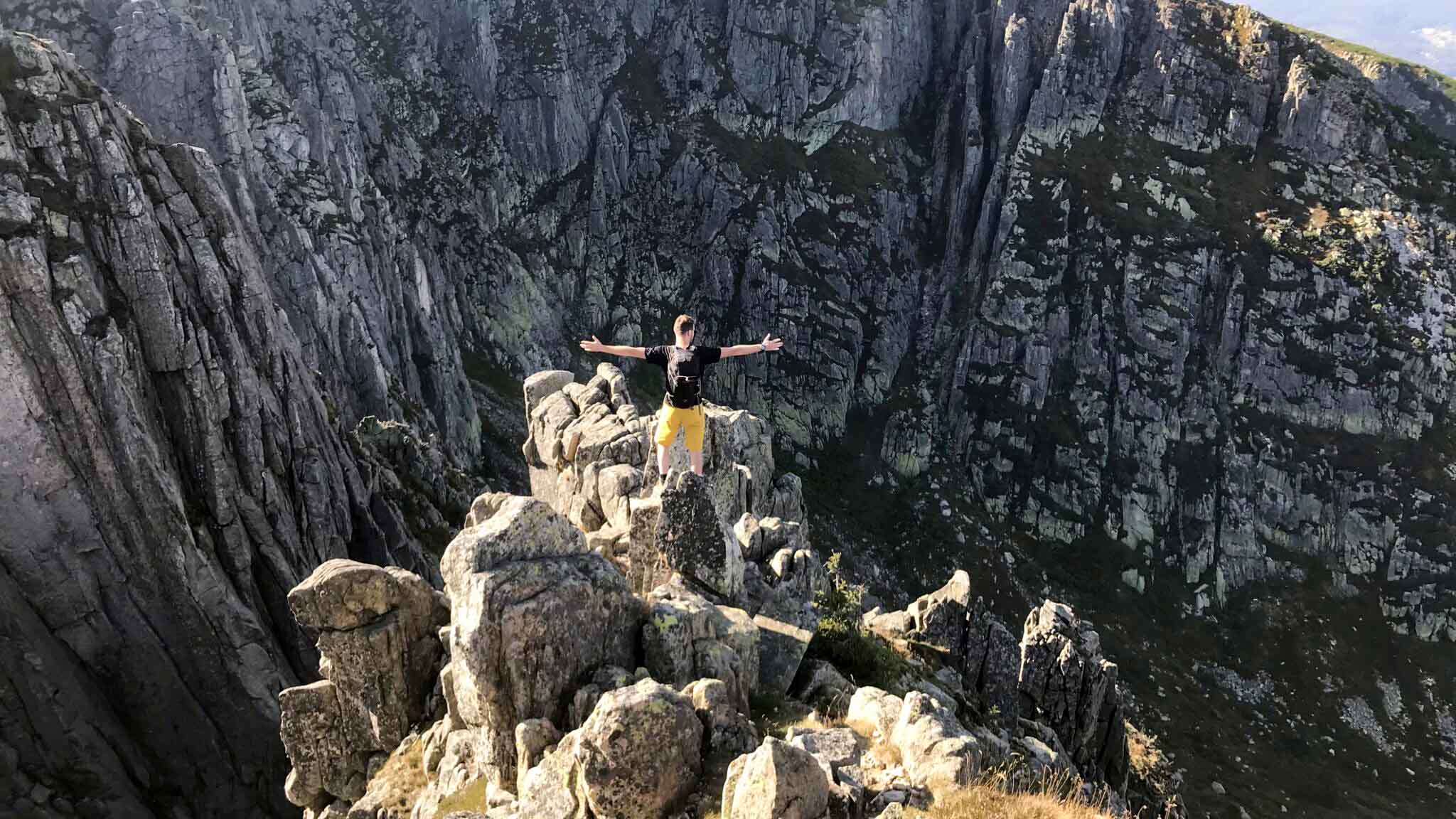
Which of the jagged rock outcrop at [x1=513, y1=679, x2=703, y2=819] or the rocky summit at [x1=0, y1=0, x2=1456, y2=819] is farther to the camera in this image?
the rocky summit at [x1=0, y1=0, x2=1456, y2=819]

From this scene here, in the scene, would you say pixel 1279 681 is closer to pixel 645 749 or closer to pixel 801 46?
pixel 645 749

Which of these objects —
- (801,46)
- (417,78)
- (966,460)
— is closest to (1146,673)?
(966,460)

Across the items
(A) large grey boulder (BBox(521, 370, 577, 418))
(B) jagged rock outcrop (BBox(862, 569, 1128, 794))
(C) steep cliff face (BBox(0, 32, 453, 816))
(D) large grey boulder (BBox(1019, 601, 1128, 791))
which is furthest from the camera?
(A) large grey boulder (BBox(521, 370, 577, 418))

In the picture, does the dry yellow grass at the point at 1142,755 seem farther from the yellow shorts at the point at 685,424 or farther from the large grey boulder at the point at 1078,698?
the yellow shorts at the point at 685,424

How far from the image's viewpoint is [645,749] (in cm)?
1219

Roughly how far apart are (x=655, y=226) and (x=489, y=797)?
12385cm

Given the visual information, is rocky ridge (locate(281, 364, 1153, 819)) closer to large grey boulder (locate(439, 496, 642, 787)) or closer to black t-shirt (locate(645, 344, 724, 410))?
large grey boulder (locate(439, 496, 642, 787))

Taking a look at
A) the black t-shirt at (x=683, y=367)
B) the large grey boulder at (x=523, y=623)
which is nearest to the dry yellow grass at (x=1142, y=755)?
the black t-shirt at (x=683, y=367)

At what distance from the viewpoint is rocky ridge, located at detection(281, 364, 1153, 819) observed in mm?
12156

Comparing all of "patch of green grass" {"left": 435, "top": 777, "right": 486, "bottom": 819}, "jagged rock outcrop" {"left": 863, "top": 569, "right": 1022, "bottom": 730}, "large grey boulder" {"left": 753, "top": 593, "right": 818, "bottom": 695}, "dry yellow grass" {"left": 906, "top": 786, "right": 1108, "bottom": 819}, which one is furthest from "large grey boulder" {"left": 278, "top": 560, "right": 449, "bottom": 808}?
"jagged rock outcrop" {"left": 863, "top": 569, "right": 1022, "bottom": 730}

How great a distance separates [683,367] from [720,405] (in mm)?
85376

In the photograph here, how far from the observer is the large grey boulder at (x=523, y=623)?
14.8m

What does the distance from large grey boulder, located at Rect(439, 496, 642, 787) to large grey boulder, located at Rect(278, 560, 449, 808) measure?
9.34 ft

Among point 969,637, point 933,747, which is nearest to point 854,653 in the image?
point 933,747
